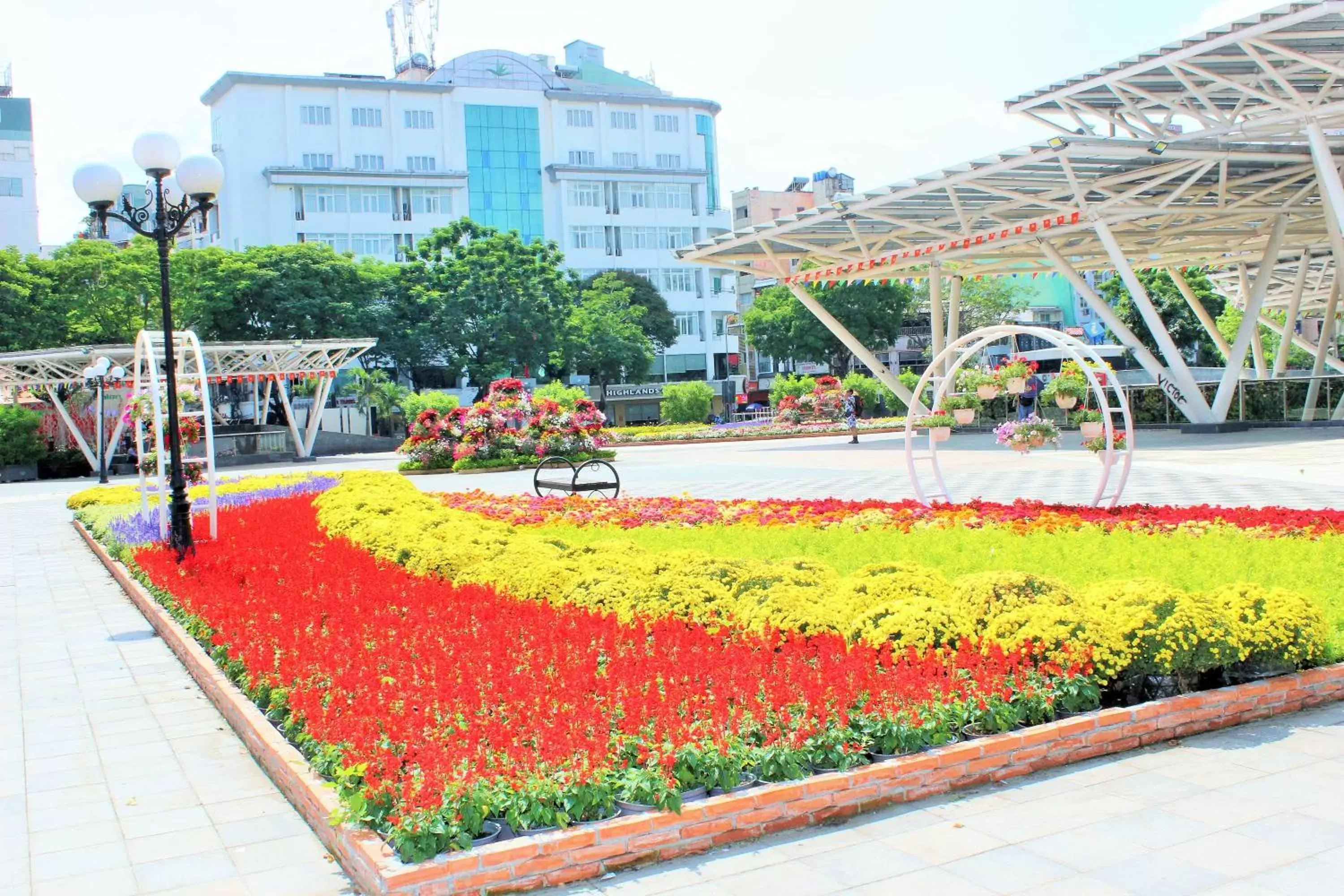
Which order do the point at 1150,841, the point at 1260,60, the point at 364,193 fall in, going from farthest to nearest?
the point at 364,193
the point at 1260,60
the point at 1150,841

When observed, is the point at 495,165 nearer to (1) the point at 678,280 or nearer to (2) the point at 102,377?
(1) the point at 678,280

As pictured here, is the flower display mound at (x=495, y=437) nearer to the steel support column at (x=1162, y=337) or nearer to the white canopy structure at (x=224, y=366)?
the white canopy structure at (x=224, y=366)

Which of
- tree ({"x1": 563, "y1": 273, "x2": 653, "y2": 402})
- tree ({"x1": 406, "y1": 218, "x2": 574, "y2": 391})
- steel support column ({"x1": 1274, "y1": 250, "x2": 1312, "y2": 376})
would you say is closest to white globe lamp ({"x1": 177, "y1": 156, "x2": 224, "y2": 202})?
steel support column ({"x1": 1274, "y1": 250, "x2": 1312, "y2": 376})

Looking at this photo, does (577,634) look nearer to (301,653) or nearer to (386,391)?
(301,653)

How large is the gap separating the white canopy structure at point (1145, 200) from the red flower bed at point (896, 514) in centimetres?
1341

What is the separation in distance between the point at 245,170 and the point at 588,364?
75.3 feet

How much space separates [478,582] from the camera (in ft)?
32.1

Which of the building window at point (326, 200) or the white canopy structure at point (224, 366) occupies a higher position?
the building window at point (326, 200)

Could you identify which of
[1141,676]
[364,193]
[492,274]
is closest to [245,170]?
[364,193]

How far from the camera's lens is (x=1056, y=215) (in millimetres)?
32125

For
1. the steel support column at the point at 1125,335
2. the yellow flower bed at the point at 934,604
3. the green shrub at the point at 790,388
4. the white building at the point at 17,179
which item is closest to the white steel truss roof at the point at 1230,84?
the steel support column at the point at 1125,335

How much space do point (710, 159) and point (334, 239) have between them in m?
26.9

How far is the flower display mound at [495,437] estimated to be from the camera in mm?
29984

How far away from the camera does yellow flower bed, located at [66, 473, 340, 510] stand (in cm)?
2227
